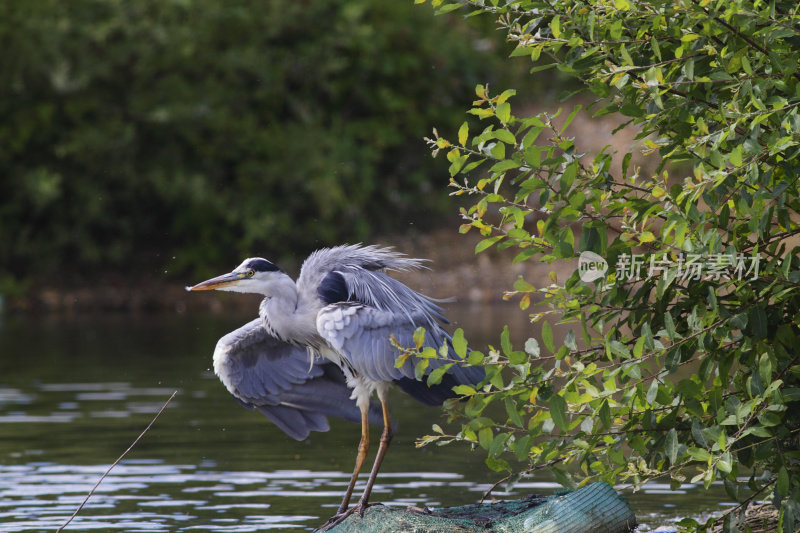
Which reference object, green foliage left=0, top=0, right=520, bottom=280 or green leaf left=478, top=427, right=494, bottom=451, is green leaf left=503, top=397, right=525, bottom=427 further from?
green foliage left=0, top=0, right=520, bottom=280

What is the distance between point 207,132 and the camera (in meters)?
24.3

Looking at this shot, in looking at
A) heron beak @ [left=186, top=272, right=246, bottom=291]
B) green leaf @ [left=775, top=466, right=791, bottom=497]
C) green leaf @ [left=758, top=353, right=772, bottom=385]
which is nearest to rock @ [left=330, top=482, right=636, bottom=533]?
green leaf @ [left=775, top=466, right=791, bottom=497]

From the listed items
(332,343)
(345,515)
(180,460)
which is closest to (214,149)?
(180,460)

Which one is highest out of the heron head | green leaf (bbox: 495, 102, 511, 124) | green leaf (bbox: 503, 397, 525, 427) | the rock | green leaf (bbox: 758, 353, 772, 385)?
green leaf (bbox: 495, 102, 511, 124)

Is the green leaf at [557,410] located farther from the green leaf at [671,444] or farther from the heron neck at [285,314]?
the heron neck at [285,314]

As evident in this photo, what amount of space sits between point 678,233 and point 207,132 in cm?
2022

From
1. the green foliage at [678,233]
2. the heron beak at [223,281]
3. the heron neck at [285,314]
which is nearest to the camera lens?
the green foliage at [678,233]

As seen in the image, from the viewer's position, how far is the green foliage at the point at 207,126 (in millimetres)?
23234

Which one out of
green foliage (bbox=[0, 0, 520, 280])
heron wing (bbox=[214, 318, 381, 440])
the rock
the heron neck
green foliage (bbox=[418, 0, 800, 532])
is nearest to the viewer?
green foliage (bbox=[418, 0, 800, 532])

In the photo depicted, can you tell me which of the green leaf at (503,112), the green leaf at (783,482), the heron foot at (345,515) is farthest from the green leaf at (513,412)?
the heron foot at (345,515)

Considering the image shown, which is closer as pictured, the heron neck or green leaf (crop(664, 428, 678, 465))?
green leaf (crop(664, 428, 678, 465))

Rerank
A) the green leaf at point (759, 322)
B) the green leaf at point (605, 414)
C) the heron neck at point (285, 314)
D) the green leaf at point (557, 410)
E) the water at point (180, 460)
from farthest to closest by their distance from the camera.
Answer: the water at point (180, 460)
the heron neck at point (285, 314)
the green leaf at point (557, 410)
the green leaf at point (605, 414)
the green leaf at point (759, 322)

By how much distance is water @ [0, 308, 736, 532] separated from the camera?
8.12 meters

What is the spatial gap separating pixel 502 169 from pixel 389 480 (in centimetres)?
456
